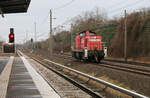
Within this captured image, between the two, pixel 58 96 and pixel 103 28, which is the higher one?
pixel 103 28

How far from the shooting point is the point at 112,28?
5488cm

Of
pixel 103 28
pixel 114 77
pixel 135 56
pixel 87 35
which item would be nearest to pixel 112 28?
pixel 103 28

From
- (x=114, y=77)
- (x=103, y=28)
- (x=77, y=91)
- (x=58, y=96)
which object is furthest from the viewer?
(x=103, y=28)

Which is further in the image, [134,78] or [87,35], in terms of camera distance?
[87,35]

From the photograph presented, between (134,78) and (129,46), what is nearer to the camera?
(134,78)

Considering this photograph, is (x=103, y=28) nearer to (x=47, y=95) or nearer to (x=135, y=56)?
(x=135, y=56)

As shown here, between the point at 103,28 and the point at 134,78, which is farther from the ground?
the point at 103,28

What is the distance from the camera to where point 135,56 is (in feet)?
132

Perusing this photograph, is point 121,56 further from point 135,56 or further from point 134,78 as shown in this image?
point 134,78

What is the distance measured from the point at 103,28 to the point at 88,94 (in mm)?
50733

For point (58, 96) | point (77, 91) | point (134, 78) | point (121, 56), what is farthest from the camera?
point (121, 56)

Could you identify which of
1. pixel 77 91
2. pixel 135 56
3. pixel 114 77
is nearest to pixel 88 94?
pixel 77 91

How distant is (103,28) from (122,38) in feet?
53.5

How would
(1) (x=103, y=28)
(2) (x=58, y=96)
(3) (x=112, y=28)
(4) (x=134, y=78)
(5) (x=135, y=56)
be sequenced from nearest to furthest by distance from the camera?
(2) (x=58, y=96) → (4) (x=134, y=78) → (5) (x=135, y=56) → (3) (x=112, y=28) → (1) (x=103, y=28)
